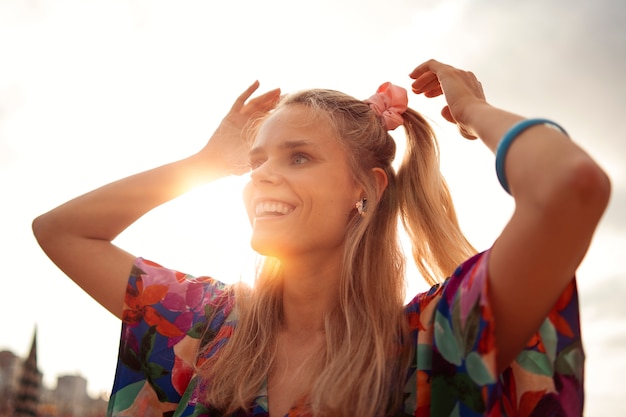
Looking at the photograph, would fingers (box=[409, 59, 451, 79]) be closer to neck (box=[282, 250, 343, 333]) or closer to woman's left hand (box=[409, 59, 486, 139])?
woman's left hand (box=[409, 59, 486, 139])

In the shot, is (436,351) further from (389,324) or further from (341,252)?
(341,252)

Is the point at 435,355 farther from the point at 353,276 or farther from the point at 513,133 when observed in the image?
the point at 513,133

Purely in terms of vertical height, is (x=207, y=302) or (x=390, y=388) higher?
(x=207, y=302)

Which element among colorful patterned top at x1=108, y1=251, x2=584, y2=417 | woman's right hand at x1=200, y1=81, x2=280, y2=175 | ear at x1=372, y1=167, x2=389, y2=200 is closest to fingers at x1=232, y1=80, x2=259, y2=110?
woman's right hand at x1=200, y1=81, x2=280, y2=175

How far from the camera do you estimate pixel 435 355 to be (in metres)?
2.58

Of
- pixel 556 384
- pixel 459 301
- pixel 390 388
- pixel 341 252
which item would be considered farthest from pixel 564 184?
pixel 341 252

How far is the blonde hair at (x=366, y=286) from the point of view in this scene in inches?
108

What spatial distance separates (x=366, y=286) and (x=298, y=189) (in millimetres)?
575

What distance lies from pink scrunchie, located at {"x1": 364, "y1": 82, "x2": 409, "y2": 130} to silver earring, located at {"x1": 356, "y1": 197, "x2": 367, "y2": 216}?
1.81 ft

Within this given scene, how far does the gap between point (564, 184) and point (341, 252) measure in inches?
58.7

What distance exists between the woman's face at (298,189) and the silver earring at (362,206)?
23 mm

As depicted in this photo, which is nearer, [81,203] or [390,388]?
[390,388]

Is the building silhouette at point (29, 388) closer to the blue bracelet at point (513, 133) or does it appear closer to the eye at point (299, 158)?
the eye at point (299, 158)

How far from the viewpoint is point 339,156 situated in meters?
3.41
